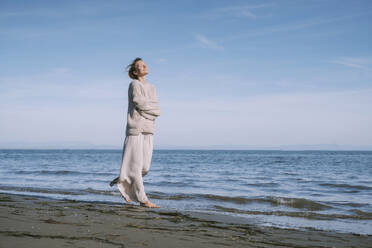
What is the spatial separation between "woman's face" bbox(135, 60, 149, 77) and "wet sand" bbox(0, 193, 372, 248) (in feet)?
7.50

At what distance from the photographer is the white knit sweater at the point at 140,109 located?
220 inches

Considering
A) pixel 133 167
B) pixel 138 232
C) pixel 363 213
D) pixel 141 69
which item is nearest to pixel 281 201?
pixel 363 213

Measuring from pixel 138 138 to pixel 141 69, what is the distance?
3.73 feet

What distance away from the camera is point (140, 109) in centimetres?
561

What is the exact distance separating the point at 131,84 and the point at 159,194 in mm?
3501

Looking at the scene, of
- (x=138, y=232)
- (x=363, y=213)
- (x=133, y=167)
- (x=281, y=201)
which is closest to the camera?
Result: (x=138, y=232)

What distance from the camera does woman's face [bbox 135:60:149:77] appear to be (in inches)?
229

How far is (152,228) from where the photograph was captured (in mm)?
3758

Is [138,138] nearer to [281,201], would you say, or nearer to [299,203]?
[281,201]

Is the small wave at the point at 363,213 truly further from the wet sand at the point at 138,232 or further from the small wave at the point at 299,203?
the wet sand at the point at 138,232

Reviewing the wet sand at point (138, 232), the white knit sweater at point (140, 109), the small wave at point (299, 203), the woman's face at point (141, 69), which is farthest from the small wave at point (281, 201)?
the woman's face at point (141, 69)

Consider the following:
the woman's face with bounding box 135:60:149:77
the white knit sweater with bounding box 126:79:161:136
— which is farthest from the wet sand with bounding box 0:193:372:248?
the woman's face with bounding box 135:60:149:77

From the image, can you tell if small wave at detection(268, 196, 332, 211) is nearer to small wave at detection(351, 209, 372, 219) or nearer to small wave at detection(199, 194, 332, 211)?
small wave at detection(199, 194, 332, 211)

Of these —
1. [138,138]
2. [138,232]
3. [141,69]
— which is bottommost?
[138,232]
